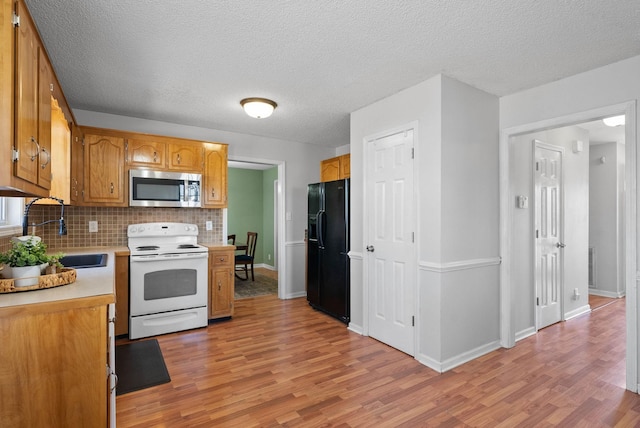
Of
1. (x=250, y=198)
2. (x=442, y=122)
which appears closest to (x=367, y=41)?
(x=442, y=122)

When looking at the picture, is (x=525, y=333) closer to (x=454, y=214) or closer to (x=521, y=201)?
(x=521, y=201)

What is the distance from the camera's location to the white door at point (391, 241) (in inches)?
119

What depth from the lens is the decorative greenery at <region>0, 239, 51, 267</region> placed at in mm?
1590

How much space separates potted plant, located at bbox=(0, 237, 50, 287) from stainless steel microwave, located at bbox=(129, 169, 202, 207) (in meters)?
2.10

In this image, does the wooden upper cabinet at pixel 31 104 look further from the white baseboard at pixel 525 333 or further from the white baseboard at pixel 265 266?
the white baseboard at pixel 265 266

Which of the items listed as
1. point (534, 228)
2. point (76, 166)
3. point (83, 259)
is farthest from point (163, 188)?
point (534, 228)

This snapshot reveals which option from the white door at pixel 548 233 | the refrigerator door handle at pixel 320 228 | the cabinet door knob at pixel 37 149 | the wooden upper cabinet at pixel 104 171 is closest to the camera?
the cabinet door knob at pixel 37 149

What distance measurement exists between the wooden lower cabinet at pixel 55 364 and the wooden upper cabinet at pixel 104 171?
8.27ft

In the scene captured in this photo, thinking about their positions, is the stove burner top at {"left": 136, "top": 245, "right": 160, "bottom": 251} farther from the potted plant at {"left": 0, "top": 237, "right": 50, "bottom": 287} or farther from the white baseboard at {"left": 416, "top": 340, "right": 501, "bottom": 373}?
the white baseboard at {"left": 416, "top": 340, "right": 501, "bottom": 373}

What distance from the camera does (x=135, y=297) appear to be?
11.0ft

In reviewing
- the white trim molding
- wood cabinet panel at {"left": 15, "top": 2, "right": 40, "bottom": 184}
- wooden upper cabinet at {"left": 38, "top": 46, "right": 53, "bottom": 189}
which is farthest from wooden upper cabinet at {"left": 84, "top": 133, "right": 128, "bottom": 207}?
the white trim molding

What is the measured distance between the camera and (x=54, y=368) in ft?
4.53

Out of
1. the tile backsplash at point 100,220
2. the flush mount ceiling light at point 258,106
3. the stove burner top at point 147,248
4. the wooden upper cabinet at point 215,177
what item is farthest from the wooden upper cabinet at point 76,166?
the flush mount ceiling light at point 258,106

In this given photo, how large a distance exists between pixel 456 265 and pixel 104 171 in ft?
11.9
